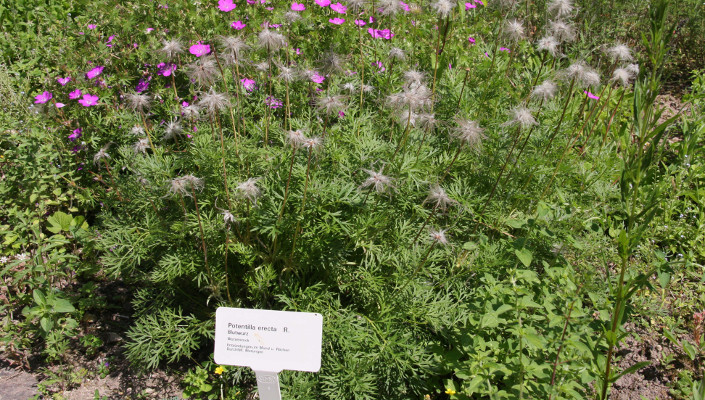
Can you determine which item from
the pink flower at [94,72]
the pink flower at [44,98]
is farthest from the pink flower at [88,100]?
the pink flower at [44,98]

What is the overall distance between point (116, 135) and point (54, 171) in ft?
1.57

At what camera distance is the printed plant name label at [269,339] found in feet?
6.73

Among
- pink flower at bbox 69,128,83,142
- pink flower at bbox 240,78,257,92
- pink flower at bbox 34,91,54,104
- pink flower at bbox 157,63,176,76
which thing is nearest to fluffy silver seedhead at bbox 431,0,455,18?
pink flower at bbox 240,78,257,92

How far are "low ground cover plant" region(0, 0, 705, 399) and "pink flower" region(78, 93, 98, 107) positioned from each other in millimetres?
11

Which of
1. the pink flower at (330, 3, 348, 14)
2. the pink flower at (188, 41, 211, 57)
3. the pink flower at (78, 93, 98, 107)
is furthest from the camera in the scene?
the pink flower at (330, 3, 348, 14)

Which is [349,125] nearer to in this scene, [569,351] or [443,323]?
[443,323]

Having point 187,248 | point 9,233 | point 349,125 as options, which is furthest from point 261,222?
point 9,233

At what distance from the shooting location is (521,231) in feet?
10.4

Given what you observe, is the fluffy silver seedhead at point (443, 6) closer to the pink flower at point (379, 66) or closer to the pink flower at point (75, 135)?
the pink flower at point (379, 66)

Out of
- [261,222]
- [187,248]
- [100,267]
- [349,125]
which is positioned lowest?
[100,267]

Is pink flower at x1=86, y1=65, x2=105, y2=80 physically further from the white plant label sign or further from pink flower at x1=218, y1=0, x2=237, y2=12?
the white plant label sign

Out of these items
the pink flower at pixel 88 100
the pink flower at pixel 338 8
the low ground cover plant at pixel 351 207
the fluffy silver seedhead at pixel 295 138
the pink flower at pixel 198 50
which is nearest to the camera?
the fluffy silver seedhead at pixel 295 138

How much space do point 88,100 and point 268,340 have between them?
247 cm

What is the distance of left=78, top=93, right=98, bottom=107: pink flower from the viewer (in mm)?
3512
